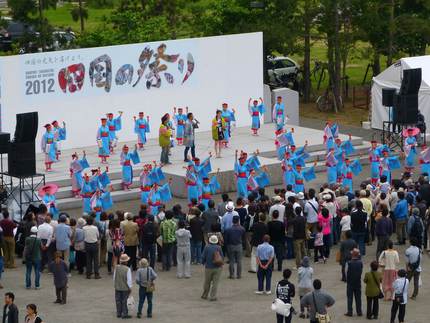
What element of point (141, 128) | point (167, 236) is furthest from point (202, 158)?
point (167, 236)

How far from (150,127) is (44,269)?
12507mm

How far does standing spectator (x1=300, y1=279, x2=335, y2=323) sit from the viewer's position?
19719mm

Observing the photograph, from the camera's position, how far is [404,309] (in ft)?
69.3

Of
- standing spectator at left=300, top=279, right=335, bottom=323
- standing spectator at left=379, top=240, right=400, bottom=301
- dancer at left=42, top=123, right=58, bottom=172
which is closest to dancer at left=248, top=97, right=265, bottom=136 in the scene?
dancer at left=42, top=123, right=58, bottom=172

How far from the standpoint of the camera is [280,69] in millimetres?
45656

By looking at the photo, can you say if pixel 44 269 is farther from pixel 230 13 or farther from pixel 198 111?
pixel 230 13

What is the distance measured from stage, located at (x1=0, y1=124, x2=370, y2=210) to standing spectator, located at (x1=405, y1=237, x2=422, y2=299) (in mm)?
9521

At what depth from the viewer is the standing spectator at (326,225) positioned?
81.7ft

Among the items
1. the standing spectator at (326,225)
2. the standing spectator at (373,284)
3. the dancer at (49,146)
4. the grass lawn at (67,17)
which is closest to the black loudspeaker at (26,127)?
the dancer at (49,146)

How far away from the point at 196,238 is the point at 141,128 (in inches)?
410

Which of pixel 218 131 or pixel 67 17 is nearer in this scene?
pixel 218 131

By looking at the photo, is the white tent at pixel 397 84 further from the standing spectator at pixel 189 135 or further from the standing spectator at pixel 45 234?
the standing spectator at pixel 45 234

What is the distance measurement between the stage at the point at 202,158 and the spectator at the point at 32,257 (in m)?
6.87

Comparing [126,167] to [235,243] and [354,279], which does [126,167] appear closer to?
[235,243]
